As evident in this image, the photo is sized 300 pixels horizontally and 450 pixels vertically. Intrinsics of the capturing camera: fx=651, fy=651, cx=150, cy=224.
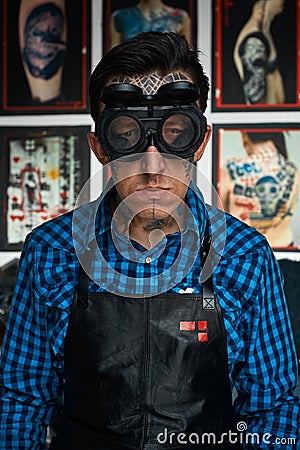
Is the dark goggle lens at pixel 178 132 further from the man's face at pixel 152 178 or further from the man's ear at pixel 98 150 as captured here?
the man's ear at pixel 98 150

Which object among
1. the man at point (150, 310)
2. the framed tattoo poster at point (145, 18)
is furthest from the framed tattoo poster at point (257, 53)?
the man at point (150, 310)

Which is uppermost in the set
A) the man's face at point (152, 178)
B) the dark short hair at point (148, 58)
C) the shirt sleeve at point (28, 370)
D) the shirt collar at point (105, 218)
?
the dark short hair at point (148, 58)

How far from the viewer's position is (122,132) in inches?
52.9

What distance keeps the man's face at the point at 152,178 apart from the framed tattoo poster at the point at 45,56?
42.1 inches

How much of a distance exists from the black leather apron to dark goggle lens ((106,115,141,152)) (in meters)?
0.32

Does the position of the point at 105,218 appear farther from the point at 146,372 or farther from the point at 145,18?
the point at 145,18

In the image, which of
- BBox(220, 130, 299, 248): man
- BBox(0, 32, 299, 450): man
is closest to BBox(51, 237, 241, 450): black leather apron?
BBox(0, 32, 299, 450): man

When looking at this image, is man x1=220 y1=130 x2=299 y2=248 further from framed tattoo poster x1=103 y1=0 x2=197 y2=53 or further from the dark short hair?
the dark short hair

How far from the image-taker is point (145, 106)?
1.35 m

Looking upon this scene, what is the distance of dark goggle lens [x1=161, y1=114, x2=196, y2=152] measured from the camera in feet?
4.36

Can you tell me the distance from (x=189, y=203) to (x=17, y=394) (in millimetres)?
579

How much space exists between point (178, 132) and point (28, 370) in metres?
0.62

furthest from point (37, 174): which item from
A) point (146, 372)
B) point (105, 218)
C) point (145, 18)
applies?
point (146, 372)

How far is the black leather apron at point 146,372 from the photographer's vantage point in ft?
4.52
